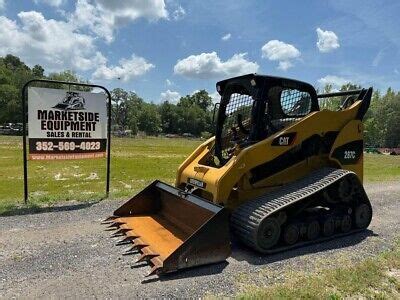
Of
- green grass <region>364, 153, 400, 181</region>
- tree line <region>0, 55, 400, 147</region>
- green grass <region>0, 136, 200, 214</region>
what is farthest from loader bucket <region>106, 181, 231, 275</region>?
tree line <region>0, 55, 400, 147</region>

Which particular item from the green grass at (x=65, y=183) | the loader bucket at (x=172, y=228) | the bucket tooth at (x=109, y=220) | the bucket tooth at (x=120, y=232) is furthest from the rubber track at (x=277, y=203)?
the green grass at (x=65, y=183)

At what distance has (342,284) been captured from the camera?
4879 millimetres

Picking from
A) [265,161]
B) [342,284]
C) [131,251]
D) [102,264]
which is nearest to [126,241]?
[131,251]

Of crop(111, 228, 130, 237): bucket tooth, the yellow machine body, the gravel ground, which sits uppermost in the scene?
the yellow machine body

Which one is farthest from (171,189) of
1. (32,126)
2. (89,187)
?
(89,187)

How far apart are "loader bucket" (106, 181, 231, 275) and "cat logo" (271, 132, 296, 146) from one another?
162cm

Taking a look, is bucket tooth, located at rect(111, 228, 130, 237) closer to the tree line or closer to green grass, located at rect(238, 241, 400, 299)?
green grass, located at rect(238, 241, 400, 299)

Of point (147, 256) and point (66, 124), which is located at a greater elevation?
point (66, 124)

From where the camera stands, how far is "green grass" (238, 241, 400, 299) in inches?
181

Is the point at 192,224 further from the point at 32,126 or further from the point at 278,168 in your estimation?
the point at 32,126

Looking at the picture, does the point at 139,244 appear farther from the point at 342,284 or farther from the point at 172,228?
the point at 342,284

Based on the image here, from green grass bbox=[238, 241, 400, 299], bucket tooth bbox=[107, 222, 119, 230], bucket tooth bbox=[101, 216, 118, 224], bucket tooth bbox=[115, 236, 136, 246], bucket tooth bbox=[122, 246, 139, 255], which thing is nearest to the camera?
green grass bbox=[238, 241, 400, 299]

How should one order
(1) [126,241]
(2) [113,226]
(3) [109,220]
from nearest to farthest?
(1) [126,241]
(2) [113,226]
(3) [109,220]

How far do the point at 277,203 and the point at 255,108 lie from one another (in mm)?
1655
